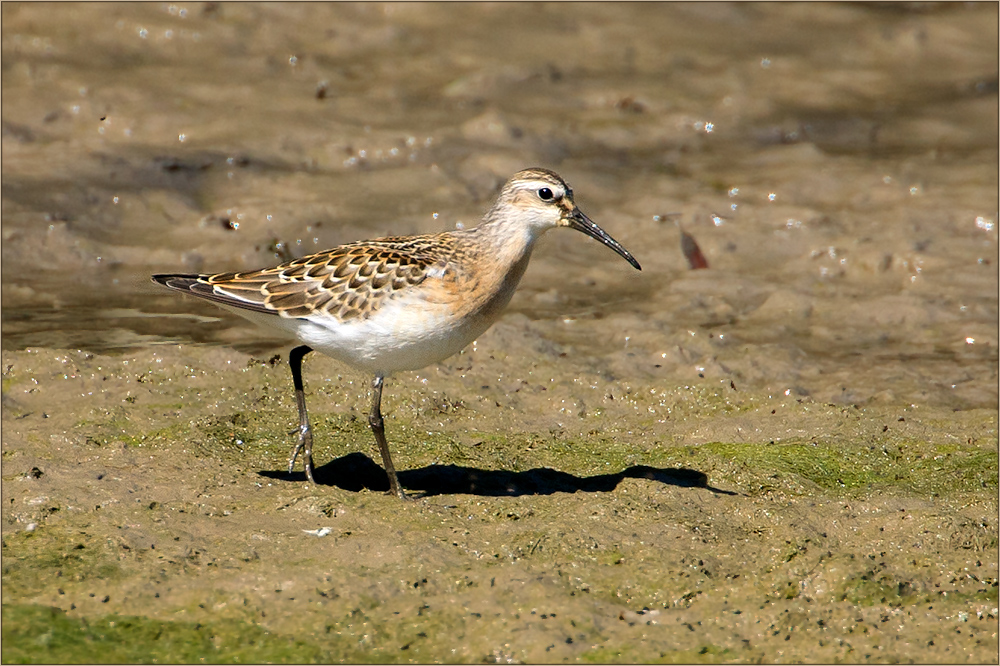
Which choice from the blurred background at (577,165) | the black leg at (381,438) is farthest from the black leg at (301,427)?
the blurred background at (577,165)

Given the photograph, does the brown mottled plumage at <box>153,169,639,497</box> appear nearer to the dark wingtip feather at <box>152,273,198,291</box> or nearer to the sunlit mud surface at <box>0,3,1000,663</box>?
the dark wingtip feather at <box>152,273,198,291</box>

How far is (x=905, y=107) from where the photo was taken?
13.8 metres

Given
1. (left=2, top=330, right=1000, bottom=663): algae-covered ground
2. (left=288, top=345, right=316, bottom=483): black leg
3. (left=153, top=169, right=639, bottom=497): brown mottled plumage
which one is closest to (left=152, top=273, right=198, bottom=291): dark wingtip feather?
(left=153, top=169, right=639, bottom=497): brown mottled plumage

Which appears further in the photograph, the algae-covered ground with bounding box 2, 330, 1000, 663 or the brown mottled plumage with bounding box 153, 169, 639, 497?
the brown mottled plumage with bounding box 153, 169, 639, 497

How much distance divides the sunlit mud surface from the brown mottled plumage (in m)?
0.76

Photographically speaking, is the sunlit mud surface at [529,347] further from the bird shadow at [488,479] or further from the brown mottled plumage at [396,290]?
the brown mottled plumage at [396,290]

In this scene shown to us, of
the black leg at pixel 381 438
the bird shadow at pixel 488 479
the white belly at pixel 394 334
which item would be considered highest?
the white belly at pixel 394 334

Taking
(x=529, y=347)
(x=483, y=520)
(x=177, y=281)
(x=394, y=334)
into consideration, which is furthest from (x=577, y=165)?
(x=483, y=520)

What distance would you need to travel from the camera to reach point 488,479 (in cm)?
678

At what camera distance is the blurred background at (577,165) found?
909 cm

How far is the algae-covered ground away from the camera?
16.4ft

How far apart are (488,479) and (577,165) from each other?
580 centimetres

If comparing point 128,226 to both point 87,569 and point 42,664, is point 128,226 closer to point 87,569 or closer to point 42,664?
point 87,569

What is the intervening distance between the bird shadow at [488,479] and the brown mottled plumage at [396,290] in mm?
271
